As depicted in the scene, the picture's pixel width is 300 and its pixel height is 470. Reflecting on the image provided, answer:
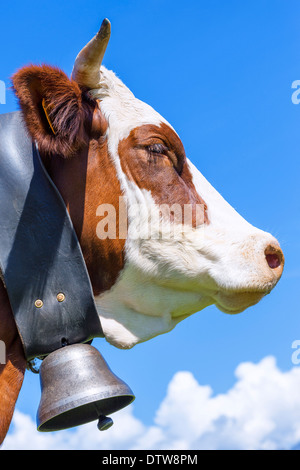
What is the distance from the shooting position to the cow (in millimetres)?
3254

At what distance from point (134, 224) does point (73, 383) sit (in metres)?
0.96

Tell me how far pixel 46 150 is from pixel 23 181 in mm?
247

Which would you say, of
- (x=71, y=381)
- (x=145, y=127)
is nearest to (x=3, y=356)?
(x=71, y=381)

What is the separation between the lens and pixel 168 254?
3.30m

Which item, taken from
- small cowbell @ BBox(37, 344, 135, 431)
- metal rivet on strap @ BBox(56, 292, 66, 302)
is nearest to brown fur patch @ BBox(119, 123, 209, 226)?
metal rivet on strap @ BBox(56, 292, 66, 302)

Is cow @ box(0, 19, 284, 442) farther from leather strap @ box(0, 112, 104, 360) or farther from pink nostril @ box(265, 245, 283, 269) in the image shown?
leather strap @ box(0, 112, 104, 360)

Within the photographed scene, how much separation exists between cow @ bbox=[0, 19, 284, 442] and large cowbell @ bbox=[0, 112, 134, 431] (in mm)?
159

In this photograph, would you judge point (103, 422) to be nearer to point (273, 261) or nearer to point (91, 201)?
point (91, 201)

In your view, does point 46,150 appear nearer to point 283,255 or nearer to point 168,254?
point 168,254

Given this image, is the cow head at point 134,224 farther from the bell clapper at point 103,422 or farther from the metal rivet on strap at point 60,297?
the bell clapper at point 103,422

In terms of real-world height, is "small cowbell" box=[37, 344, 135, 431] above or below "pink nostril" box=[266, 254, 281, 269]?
below

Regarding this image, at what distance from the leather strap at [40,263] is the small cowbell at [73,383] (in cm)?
7

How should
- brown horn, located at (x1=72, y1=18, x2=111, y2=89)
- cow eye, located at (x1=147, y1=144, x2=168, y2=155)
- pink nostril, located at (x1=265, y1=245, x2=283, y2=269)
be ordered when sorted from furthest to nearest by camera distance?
cow eye, located at (x1=147, y1=144, x2=168, y2=155), pink nostril, located at (x1=265, y1=245, x2=283, y2=269), brown horn, located at (x1=72, y1=18, x2=111, y2=89)

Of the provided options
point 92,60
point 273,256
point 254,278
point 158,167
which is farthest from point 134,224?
point 92,60
